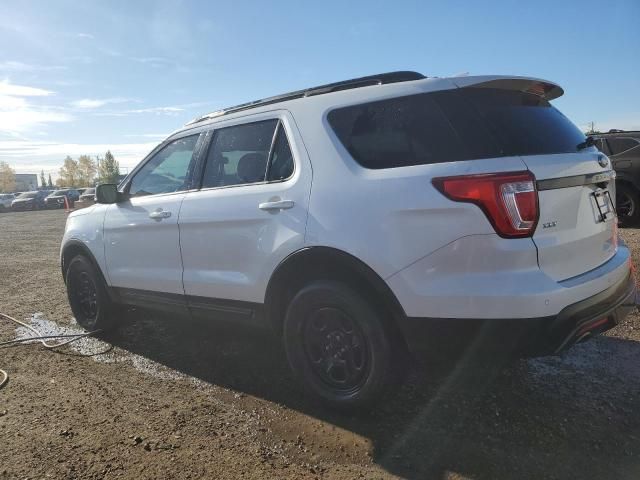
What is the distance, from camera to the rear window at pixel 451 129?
2533 millimetres

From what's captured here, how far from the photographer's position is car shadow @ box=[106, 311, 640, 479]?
2.52 metres

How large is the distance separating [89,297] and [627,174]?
9132 millimetres

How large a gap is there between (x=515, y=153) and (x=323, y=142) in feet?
3.67

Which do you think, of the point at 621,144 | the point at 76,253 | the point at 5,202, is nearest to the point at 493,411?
the point at 76,253

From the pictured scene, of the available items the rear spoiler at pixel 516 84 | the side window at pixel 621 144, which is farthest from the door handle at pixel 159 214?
the side window at pixel 621 144

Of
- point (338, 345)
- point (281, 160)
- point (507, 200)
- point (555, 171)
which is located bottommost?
point (338, 345)

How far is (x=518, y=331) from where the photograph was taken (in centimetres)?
239

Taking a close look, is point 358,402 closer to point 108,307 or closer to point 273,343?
point 273,343

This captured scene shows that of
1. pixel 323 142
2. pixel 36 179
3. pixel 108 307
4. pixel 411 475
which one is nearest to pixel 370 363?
pixel 411 475

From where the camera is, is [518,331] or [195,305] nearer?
[518,331]

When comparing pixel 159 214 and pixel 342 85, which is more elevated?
pixel 342 85

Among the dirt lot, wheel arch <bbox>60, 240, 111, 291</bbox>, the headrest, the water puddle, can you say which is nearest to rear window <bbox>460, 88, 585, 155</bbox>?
the dirt lot

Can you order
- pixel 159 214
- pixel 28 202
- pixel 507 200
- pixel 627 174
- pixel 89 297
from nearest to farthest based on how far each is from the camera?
pixel 507 200 < pixel 159 214 < pixel 89 297 < pixel 627 174 < pixel 28 202

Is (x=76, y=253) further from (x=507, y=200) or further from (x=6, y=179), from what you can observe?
(x=6, y=179)
